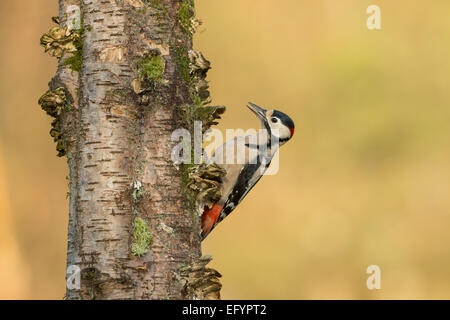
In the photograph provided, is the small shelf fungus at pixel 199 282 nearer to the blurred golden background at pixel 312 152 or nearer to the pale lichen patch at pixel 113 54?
the pale lichen patch at pixel 113 54

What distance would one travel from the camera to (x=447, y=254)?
7.34 m

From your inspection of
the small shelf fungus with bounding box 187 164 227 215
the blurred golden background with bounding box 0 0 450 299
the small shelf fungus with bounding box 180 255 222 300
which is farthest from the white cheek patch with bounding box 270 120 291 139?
the small shelf fungus with bounding box 180 255 222 300

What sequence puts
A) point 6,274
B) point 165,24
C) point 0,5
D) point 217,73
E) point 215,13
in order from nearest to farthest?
point 165,24, point 6,274, point 0,5, point 217,73, point 215,13

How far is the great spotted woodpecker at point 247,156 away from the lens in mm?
4824

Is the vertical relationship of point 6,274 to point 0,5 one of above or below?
below

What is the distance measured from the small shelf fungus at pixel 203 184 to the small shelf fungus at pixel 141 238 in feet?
0.86

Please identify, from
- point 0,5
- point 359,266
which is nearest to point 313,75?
point 359,266

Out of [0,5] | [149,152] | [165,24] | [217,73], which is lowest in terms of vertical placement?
[149,152]

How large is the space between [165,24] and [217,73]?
4709 mm

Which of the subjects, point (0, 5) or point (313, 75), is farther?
point (313, 75)

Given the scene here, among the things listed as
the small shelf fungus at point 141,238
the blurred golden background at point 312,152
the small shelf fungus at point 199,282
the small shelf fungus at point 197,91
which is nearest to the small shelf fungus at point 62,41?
the small shelf fungus at point 197,91

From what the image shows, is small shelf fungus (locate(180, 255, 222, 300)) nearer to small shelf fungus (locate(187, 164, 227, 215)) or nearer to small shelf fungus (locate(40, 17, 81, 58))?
small shelf fungus (locate(187, 164, 227, 215))

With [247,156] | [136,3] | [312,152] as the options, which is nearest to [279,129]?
[247,156]

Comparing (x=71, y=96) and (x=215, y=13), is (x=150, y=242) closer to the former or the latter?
(x=71, y=96)
